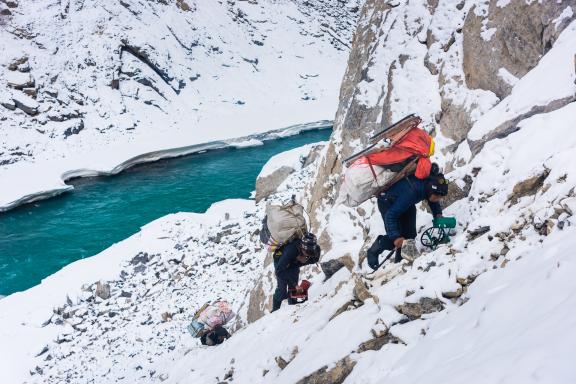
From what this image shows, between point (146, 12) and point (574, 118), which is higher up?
point (146, 12)

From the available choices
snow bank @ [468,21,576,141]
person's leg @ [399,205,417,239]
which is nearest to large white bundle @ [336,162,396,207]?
person's leg @ [399,205,417,239]

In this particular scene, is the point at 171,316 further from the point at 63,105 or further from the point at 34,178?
the point at 63,105

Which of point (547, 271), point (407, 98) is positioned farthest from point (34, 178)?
point (547, 271)

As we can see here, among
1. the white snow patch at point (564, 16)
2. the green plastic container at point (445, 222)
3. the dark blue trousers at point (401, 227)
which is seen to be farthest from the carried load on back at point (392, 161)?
the white snow patch at point (564, 16)

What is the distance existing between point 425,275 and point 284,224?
7.57 ft

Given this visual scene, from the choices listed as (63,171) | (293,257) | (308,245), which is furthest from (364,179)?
(63,171)

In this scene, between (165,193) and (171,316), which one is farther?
(165,193)

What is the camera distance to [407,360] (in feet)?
10.7

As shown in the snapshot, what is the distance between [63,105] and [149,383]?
102 ft

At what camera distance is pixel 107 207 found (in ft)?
76.8

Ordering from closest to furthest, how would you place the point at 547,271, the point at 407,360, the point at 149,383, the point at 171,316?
the point at 547,271, the point at 407,360, the point at 149,383, the point at 171,316

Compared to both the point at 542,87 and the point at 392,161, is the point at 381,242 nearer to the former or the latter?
the point at 392,161

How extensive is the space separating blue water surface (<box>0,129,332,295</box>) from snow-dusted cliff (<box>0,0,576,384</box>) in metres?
5.01

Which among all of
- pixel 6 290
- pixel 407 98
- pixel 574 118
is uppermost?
pixel 407 98
